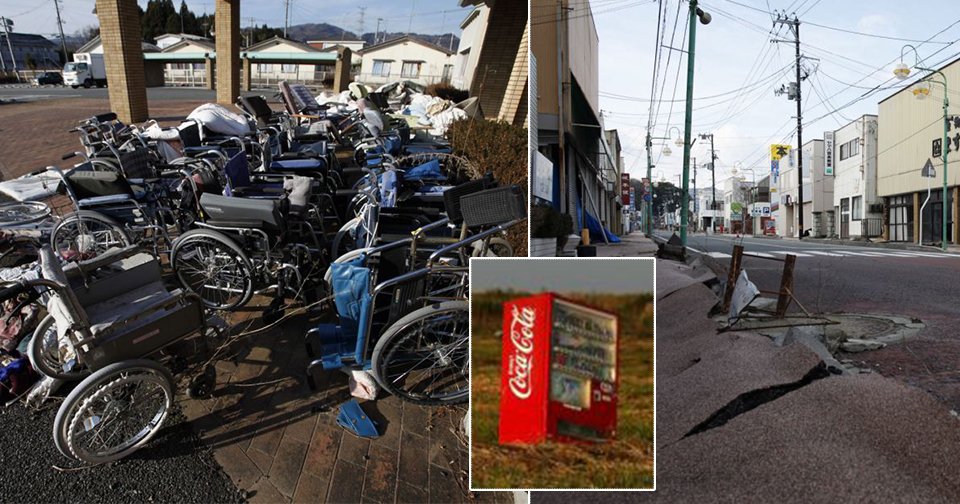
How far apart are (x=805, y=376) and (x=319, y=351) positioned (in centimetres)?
325

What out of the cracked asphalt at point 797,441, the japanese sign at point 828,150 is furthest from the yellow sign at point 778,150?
the cracked asphalt at point 797,441

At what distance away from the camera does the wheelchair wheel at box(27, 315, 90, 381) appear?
12.1 ft

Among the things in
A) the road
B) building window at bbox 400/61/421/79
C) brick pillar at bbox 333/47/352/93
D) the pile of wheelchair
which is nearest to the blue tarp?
the road

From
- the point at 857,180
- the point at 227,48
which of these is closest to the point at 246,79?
the point at 227,48

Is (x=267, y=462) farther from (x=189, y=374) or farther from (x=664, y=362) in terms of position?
(x=664, y=362)

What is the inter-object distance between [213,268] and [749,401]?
4.20 metres

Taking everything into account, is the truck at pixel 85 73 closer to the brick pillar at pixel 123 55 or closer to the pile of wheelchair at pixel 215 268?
the brick pillar at pixel 123 55

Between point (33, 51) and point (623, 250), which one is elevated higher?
point (33, 51)

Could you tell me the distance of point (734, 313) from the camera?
6.46 m

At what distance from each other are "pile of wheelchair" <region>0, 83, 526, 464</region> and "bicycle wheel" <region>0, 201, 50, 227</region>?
21mm

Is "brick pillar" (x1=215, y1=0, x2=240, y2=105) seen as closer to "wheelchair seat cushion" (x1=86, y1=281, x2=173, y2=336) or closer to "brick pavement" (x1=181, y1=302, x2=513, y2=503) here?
"wheelchair seat cushion" (x1=86, y1=281, x2=173, y2=336)

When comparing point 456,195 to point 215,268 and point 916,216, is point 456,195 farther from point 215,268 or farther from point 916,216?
point 916,216

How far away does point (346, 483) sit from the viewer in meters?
3.07

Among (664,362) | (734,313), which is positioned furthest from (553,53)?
(664,362)
